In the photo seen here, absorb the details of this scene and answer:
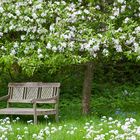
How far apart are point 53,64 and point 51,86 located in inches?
56.8

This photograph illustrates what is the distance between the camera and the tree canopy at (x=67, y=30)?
9492 millimetres

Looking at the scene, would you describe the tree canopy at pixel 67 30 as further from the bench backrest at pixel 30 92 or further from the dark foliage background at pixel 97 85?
the dark foliage background at pixel 97 85

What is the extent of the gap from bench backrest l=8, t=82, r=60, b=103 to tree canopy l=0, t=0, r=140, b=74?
1202 mm

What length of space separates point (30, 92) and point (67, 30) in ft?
7.56

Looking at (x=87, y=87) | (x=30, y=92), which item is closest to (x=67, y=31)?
(x=87, y=87)

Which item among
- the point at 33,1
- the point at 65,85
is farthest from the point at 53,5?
the point at 65,85

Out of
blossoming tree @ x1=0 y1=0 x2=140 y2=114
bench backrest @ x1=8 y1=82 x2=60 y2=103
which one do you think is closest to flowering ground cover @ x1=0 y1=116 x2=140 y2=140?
blossoming tree @ x1=0 y1=0 x2=140 y2=114

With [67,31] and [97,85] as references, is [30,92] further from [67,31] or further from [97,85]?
[97,85]

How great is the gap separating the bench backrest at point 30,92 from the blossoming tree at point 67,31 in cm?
120

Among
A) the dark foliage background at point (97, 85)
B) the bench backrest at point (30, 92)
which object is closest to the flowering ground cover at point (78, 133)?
the bench backrest at point (30, 92)

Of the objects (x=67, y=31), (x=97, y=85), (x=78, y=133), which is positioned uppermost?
(x=67, y=31)

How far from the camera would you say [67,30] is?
966cm

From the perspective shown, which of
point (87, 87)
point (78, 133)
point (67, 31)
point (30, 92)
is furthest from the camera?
point (30, 92)

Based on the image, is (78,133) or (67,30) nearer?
(78,133)
